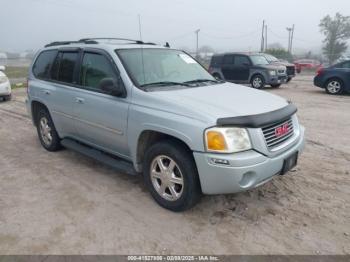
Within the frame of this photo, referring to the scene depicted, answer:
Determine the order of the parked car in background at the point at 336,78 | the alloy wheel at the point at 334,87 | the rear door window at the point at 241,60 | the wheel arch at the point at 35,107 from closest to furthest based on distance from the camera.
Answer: the wheel arch at the point at 35,107 → the parked car in background at the point at 336,78 → the alloy wheel at the point at 334,87 → the rear door window at the point at 241,60

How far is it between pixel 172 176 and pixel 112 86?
1262mm

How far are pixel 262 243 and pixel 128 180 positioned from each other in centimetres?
208

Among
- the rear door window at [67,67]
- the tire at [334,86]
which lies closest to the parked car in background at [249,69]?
the tire at [334,86]

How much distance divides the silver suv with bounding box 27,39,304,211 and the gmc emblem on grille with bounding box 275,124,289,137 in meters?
0.01

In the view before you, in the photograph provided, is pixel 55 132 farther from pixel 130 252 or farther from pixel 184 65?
pixel 130 252

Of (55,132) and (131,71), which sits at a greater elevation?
(131,71)

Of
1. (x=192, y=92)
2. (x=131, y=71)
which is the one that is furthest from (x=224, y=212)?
(x=131, y=71)

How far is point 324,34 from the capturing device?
54500 millimetres

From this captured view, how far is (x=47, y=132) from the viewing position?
558 centimetres

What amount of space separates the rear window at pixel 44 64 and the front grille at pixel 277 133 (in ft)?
12.2

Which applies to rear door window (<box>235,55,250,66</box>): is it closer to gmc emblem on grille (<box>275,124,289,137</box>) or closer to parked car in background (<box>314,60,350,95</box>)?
parked car in background (<box>314,60,350,95</box>)

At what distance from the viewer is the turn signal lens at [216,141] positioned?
3014 millimetres

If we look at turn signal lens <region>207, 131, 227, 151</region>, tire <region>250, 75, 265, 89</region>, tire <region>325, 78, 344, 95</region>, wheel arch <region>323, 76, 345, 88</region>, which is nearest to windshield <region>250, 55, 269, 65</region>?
tire <region>250, 75, 265, 89</region>

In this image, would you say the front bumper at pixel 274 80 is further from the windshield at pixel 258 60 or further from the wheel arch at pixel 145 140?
the wheel arch at pixel 145 140
